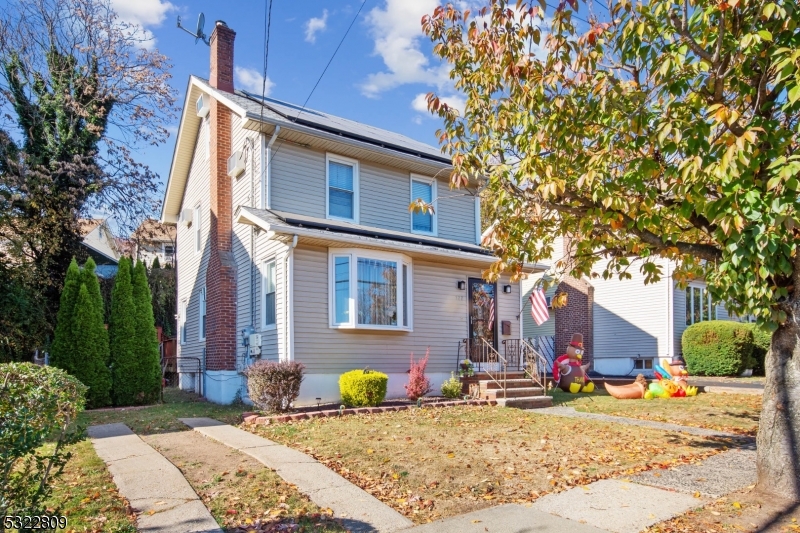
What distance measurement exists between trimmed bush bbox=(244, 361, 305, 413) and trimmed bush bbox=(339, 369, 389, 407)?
123 cm

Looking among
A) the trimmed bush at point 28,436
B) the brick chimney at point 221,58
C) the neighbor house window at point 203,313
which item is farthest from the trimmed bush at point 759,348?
the trimmed bush at point 28,436

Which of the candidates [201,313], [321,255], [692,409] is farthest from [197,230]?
[692,409]

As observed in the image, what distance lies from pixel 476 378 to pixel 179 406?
6899 millimetres

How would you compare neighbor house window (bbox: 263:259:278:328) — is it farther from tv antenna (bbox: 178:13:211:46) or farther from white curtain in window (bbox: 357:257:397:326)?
tv antenna (bbox: 178:13:211:46)

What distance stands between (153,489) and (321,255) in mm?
7465

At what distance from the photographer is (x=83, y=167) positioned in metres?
17.3

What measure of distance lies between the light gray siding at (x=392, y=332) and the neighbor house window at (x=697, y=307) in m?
9.73

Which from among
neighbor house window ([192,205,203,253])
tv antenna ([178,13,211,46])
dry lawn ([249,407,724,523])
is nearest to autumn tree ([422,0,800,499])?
dry lawn ([249,407,724,523])

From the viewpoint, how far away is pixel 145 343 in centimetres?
1423

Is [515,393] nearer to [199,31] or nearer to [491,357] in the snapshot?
[491,357]

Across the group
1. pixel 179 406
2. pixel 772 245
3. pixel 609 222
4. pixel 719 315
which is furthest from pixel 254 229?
pixel 719 315

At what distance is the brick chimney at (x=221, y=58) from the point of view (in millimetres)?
15578

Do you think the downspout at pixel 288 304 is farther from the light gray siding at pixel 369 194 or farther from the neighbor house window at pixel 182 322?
the neighbor house window at pixel 182 322

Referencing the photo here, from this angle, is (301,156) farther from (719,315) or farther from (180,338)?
(719,315)
